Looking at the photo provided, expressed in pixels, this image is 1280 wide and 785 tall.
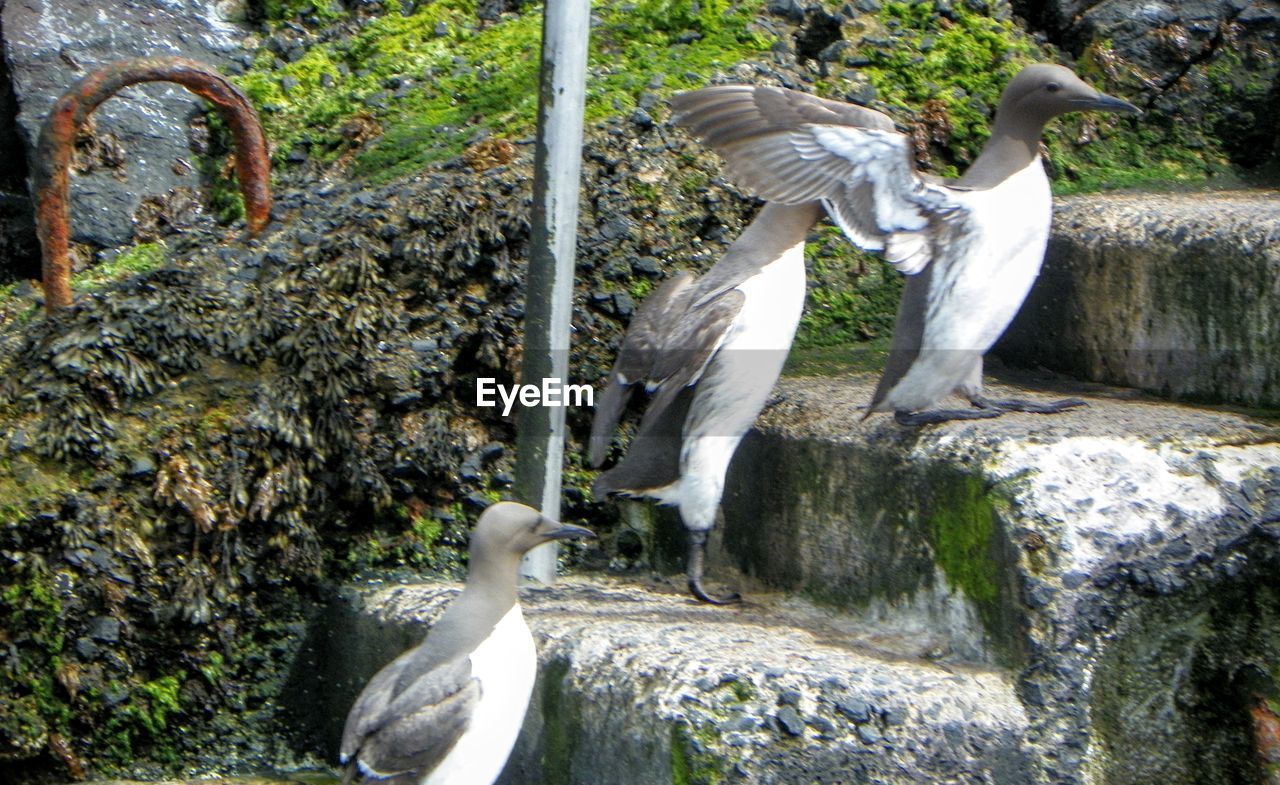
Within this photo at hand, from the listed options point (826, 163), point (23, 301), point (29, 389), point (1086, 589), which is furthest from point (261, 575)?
point (1086, 589)

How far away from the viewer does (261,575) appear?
15.8ft

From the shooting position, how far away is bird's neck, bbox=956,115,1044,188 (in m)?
4.20

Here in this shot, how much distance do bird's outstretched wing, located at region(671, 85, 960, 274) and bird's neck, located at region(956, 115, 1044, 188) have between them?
15cm

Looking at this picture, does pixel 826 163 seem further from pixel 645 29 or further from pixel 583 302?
pixel 645 29

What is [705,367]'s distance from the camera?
437 cm

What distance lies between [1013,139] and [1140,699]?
1.56 metres

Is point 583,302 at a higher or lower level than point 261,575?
higher

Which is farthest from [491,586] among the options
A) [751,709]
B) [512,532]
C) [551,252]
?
[551,252]

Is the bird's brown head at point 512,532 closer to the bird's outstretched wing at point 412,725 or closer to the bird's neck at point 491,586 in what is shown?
the bird's neck at point 491,586

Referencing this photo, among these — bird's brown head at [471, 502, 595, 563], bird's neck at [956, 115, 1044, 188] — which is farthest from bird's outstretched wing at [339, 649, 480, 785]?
bird's neck at [956, 115, 1044, 188]

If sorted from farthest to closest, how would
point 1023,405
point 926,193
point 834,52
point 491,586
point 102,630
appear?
point 834,52 < point 102,630 < point 1023,405 < point 926,193 < point 491,586

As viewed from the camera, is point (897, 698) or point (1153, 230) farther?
point (1153, 230)

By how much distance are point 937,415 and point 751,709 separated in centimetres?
117

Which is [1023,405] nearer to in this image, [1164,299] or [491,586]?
[1164,299]
